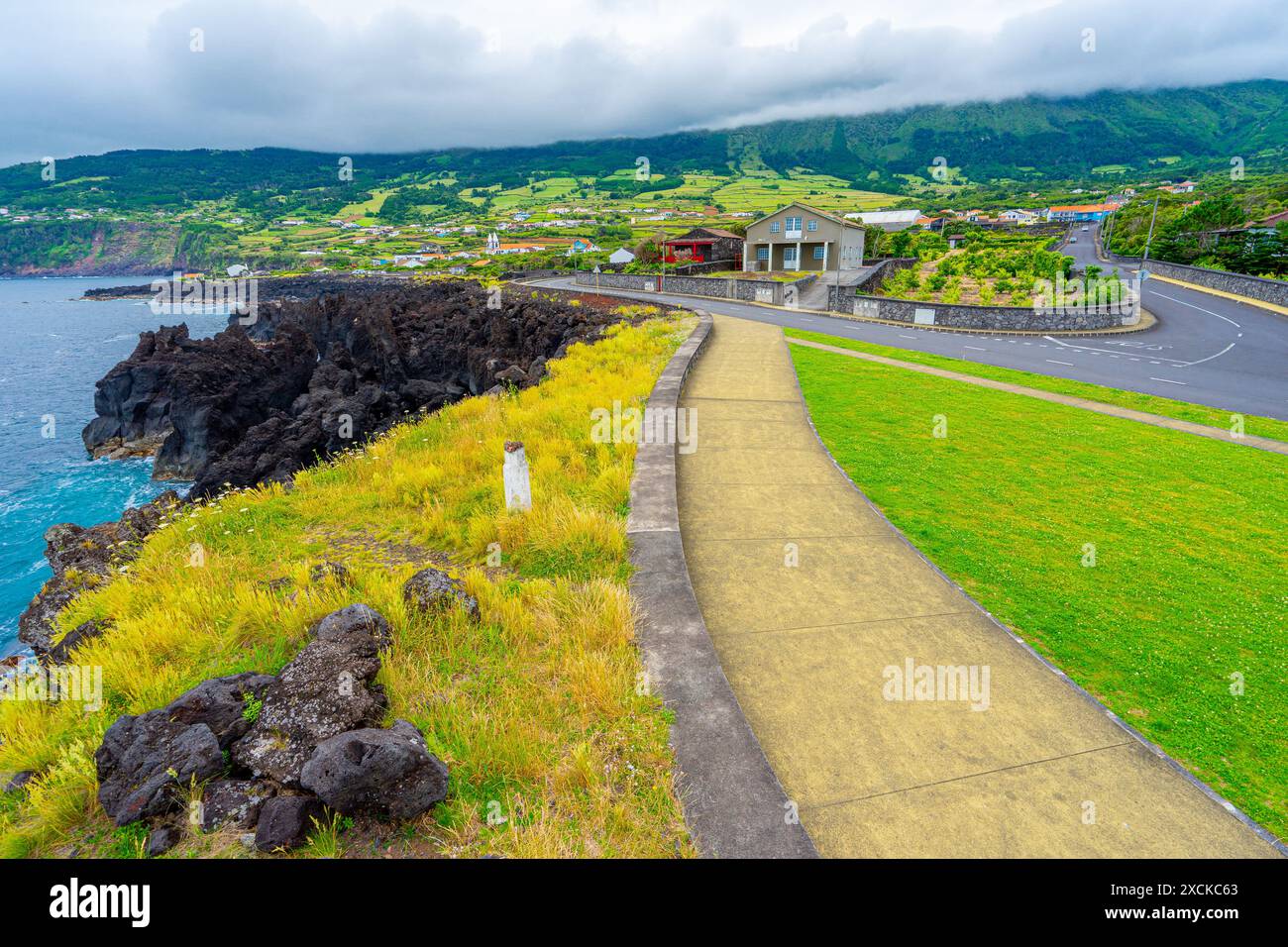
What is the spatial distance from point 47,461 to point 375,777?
39.3 m

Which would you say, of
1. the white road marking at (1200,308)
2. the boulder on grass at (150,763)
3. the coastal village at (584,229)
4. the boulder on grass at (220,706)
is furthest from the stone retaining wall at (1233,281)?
the boulder on grass at (150,763)

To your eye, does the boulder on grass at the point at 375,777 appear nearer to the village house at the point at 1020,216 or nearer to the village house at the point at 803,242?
the village house at the point at 803,242

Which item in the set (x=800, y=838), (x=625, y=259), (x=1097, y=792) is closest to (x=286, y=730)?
(x=800, y=838)

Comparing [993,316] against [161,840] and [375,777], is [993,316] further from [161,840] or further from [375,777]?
[161,840]

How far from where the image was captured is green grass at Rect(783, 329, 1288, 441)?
505 inches

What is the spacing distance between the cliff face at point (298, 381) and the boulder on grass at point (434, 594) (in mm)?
15060

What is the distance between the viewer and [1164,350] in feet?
75.7

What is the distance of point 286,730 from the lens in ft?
10.7

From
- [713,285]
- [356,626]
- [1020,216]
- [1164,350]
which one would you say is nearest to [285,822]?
[356,626]

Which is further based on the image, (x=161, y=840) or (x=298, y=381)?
(x=298, y=381)

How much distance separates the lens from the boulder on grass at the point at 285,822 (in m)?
2.75

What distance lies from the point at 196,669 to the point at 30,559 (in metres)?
23.4

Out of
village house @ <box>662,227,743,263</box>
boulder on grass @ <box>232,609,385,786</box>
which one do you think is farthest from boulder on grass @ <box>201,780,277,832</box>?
village house @ <box>662,227,743,263</box>
